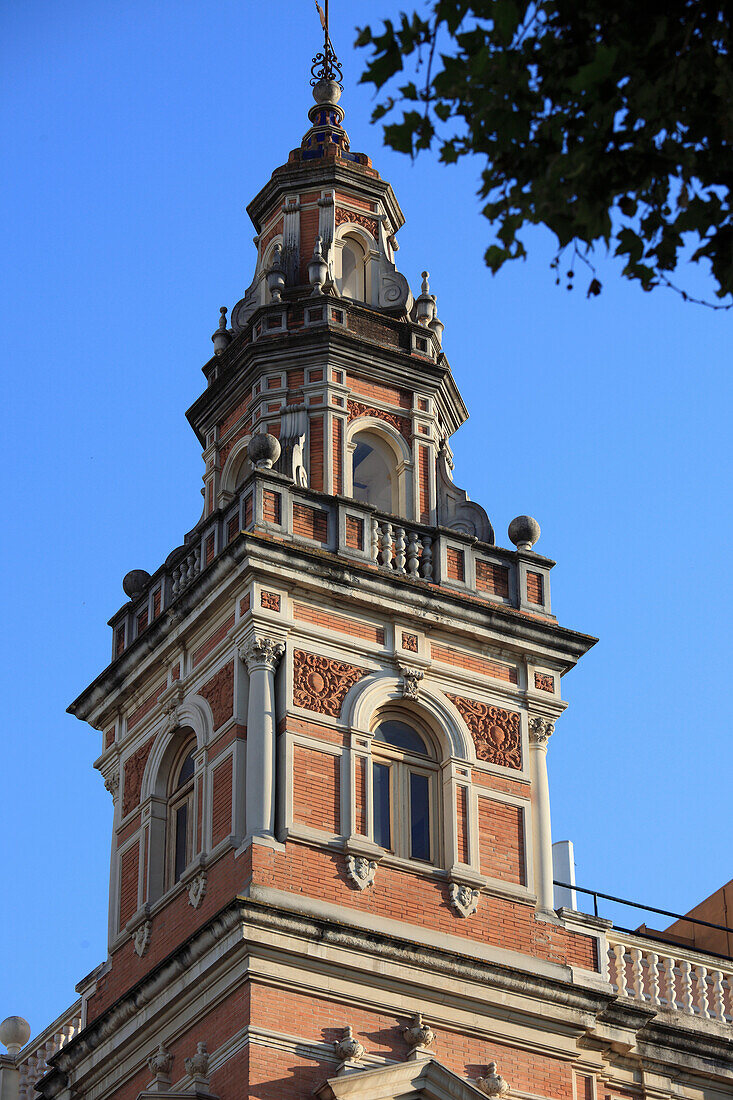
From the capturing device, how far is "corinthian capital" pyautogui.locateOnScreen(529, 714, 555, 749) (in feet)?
97.8

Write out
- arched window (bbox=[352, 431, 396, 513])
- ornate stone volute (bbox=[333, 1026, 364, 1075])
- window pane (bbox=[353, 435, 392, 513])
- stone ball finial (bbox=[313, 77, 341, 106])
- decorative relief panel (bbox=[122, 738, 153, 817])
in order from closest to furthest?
ornate stone volute (bbox=[333, 1026, 364, 1075])
decorative relief panel (bbox=[122, 738, 153, 817])
arched window (bbox=[352, 431, 396, 513])
window pane (bbox=[353, 435, 392, 513])
stone ball finial (bbox=[313, 77, 341, 106])

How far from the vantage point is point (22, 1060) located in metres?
31.7

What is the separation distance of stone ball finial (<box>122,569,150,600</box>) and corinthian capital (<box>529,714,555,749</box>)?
6.11m

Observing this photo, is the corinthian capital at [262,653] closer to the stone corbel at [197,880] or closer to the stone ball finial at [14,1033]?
the stone corbel at [197,880]

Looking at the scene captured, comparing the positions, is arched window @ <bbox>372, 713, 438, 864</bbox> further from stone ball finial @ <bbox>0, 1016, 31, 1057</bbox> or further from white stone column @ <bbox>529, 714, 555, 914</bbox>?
stone ball finial @ <bbox>0, 1016, 31, 1057</bbox>

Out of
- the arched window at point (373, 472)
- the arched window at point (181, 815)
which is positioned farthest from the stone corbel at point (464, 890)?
the arched window at point (373, 472)

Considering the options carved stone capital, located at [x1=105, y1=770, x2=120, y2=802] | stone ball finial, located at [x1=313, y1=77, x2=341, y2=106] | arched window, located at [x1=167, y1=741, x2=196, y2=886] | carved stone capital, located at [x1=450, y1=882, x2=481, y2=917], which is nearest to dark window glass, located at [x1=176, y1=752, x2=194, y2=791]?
arched window, located at [x1=167, y1=741, x2=196, y2=886]

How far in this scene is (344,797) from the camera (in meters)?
27.5

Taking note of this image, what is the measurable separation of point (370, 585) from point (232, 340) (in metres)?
6.51

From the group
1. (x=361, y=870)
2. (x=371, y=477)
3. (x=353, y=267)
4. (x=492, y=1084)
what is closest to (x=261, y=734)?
(x=361, y=870)

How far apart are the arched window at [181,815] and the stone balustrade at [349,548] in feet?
7.24

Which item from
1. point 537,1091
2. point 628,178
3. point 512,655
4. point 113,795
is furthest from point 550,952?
point 628,178

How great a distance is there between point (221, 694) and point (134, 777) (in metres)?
2.85

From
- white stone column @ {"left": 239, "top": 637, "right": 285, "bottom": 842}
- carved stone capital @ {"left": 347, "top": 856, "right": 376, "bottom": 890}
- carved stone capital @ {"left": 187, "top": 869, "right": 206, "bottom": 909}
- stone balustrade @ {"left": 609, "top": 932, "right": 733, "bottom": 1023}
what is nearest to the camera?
white stone column @ {"left": 239, "top": 637, "right": 285, "bottom": 842}
